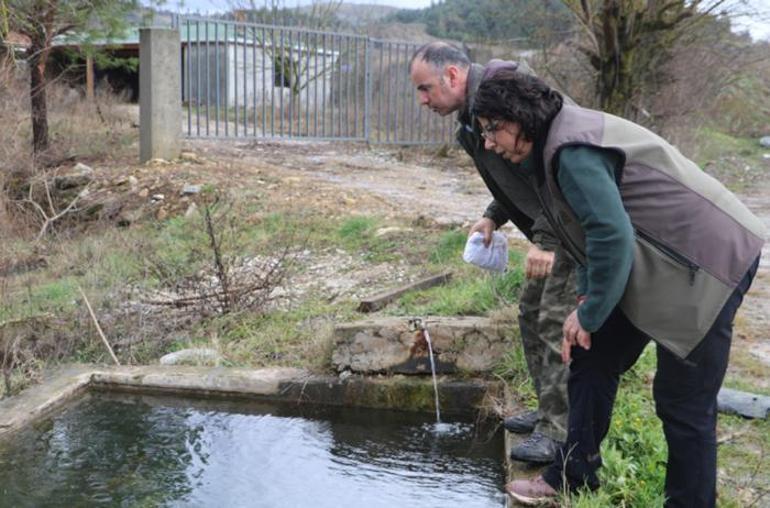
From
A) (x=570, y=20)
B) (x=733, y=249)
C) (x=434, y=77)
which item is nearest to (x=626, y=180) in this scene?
(x=733, y=249)

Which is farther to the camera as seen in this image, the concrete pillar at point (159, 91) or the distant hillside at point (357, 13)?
the distant hillside at point (357, 13)

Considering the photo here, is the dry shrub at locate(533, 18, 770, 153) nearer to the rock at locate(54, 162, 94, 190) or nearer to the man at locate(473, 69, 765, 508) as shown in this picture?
the rock at locate(54, 162, 94, 190)

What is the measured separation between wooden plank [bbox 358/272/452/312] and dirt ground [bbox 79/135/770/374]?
192 centimetres

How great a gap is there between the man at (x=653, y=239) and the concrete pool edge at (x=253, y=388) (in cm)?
185

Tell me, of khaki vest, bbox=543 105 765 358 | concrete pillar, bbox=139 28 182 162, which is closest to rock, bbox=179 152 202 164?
concrete pillar, bbox=139 28 182 162

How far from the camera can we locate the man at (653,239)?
258 centimetres

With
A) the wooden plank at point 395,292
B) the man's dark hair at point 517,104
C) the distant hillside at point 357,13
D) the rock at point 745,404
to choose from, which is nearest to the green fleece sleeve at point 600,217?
the man's dark hair at point 517,104

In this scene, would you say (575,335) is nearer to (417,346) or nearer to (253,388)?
(417,346)

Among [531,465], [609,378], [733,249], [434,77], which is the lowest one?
[531,465]

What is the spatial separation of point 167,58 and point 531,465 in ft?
32.8

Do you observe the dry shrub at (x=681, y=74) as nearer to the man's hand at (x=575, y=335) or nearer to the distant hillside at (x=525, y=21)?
the distant hillside at (x=525, y=21)

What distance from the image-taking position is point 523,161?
296 centimetres

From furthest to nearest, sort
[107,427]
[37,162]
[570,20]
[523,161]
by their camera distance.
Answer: [570,20] < [37,162] < [107,427] < [523,161]

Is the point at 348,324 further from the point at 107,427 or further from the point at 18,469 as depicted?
the point at 18,469
